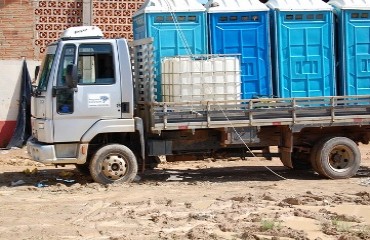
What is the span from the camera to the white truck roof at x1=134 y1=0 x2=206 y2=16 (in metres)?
A: 11.6

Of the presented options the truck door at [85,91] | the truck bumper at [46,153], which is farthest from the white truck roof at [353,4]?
the truck bumper at [46,153]

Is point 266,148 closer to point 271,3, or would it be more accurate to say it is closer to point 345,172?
point 345,172

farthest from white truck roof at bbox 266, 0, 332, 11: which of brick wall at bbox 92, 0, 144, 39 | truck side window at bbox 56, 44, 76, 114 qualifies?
brick wall at bbox 92, 0, 144, 39

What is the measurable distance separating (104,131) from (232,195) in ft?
7.55

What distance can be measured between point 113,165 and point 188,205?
2.22m

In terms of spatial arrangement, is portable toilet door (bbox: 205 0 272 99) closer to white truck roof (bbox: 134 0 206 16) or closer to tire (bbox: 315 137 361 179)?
white truck roof (bbox: 134 0 206 16)

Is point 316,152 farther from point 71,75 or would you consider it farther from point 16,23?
point 16,23

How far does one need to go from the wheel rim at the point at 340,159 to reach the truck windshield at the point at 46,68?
487 centimetres

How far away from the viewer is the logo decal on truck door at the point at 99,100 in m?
11.3

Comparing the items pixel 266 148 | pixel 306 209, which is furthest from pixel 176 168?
pixel 306 209

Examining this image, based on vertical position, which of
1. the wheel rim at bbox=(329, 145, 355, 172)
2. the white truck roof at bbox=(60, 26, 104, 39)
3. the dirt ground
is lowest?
the dirt ground

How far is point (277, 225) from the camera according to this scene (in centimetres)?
817

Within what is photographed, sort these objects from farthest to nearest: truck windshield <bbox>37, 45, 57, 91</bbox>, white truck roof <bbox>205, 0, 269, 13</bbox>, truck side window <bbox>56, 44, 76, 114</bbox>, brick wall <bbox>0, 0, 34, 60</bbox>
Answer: brick wall <bbox>0, 0, 34, 60</bbox>
white truck roof <bbox>205, 0, 269, 13</bbox>
truck windshield <bbox>37, 45, 57, 91</bbox>
truck side window <bbox>56, 44, 76, 114</bbox>

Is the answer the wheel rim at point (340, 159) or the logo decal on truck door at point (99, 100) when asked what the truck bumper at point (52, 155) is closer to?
the logo decal on truck door at point (99, 100)
